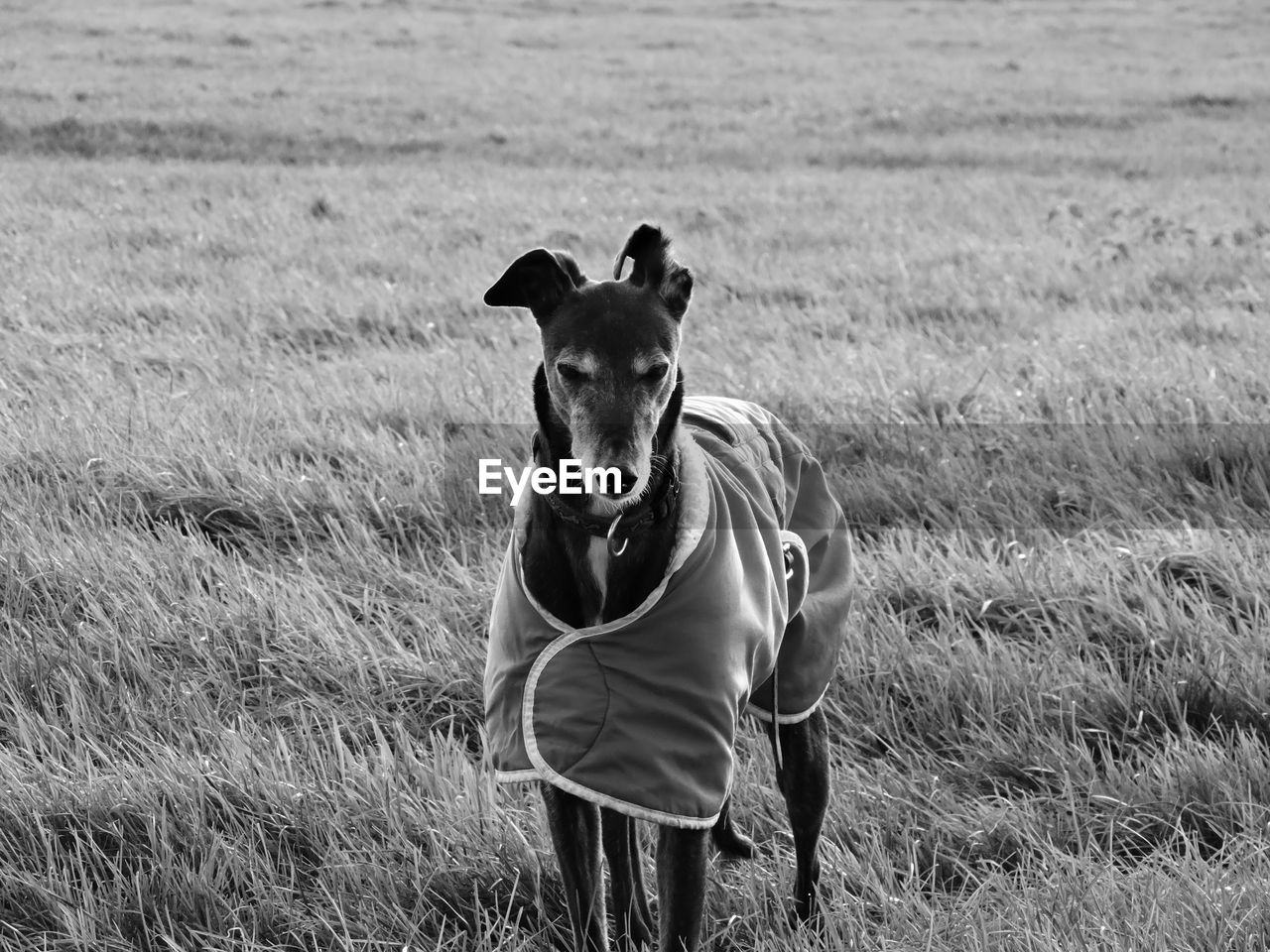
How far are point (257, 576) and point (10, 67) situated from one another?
18585 mm

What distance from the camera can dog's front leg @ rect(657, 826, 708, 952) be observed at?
2213 mm

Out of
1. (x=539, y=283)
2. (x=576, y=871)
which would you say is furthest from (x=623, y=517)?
(x=576, y=871)

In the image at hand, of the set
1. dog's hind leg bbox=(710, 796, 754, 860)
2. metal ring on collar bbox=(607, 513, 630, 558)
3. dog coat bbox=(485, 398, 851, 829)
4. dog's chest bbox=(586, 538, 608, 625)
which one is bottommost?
dog's hind leg bbox=(710, 796, 754, 860)

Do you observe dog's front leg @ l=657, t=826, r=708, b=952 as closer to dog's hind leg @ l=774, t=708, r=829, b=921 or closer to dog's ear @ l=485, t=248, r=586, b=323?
dog's hind leg @ l=774, t=708, r=829, b=921

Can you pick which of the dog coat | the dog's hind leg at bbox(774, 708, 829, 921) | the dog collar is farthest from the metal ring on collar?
the dog's hind leg at bbox(774, 708, 829, 921)

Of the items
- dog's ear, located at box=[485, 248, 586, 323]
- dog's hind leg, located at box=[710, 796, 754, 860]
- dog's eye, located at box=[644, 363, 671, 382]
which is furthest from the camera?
dog's hind leg, located at box=[710, 796, 754, 860]

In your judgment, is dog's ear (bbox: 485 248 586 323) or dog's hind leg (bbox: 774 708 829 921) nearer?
dog's ear (bbox: 485 248 586 323)

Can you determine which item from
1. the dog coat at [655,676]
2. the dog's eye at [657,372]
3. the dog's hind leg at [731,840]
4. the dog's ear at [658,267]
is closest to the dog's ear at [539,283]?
the dog's ear at [658,267]

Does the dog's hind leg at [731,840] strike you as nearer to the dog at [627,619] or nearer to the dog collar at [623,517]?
the dog at [627,619]

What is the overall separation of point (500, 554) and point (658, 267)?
1.62 m

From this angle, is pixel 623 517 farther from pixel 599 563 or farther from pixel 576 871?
pixel 576 871

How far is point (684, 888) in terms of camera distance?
2215 millimetres

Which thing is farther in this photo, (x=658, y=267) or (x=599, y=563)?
(x=658, y=267)

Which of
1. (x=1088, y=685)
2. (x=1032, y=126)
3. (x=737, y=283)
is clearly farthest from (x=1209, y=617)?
(x=1032, y=126)
